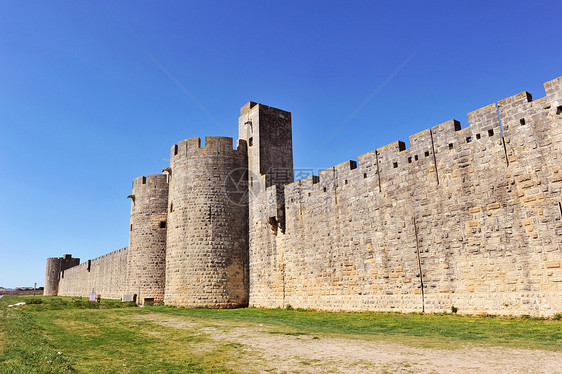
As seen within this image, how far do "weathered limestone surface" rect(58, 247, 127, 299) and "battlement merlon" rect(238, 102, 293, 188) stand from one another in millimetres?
17925

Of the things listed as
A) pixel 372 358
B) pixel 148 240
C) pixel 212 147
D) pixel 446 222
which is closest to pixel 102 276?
pixel 148 240

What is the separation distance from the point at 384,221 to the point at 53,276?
63.9 meters

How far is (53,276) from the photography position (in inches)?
2486

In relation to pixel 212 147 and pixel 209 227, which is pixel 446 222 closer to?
pixel 209 227

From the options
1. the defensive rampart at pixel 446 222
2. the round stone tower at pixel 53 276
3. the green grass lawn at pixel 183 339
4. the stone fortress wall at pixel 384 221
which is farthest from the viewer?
the round stone tower at pixel 53 276

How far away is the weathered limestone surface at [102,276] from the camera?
34.1 meters

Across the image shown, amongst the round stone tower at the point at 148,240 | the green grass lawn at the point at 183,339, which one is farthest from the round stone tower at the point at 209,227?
the green grass lawn at the point at 183,339

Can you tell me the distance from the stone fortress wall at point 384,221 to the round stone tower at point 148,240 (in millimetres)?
362

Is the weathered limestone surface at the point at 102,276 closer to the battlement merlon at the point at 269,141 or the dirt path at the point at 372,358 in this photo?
the battlement merlon at the point at 269,141

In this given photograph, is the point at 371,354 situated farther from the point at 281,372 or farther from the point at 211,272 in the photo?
the point at 211,272

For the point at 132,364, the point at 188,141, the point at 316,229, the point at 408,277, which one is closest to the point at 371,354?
the point at 132,364

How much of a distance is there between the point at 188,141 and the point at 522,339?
1824cm

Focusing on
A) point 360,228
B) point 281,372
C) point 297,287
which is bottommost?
point 281,372

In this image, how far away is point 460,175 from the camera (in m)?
12.3
